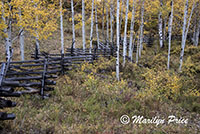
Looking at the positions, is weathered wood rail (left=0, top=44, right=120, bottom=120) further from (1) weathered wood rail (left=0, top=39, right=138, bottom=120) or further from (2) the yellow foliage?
(2) the yellow foliage

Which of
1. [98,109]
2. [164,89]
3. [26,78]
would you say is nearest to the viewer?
[98,109]

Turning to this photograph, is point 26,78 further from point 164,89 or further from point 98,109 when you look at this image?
point 164,89

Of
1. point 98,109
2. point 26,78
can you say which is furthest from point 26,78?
point 98,109

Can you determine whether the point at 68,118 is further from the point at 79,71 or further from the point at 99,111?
the point at 79,71

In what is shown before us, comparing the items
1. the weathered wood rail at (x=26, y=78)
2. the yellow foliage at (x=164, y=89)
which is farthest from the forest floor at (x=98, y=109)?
the weathered wood rail at (x=26, y=78)

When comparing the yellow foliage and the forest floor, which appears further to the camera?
the yellow foliage

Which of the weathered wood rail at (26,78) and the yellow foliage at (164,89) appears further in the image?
the yellow foliage at (164,89)

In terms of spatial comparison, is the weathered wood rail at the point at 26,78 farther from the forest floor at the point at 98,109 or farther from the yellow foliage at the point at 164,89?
the yellow foliage at the point at 164,89

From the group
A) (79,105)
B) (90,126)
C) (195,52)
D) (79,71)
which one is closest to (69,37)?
(79,71)

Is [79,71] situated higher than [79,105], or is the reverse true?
[79,71]

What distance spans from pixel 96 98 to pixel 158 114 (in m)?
2.86

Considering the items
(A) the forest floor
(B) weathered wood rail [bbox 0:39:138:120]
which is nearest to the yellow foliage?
(A) the forest floor

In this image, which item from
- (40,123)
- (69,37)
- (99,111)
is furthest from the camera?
(69,37)

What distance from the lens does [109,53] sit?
15.5 meters
